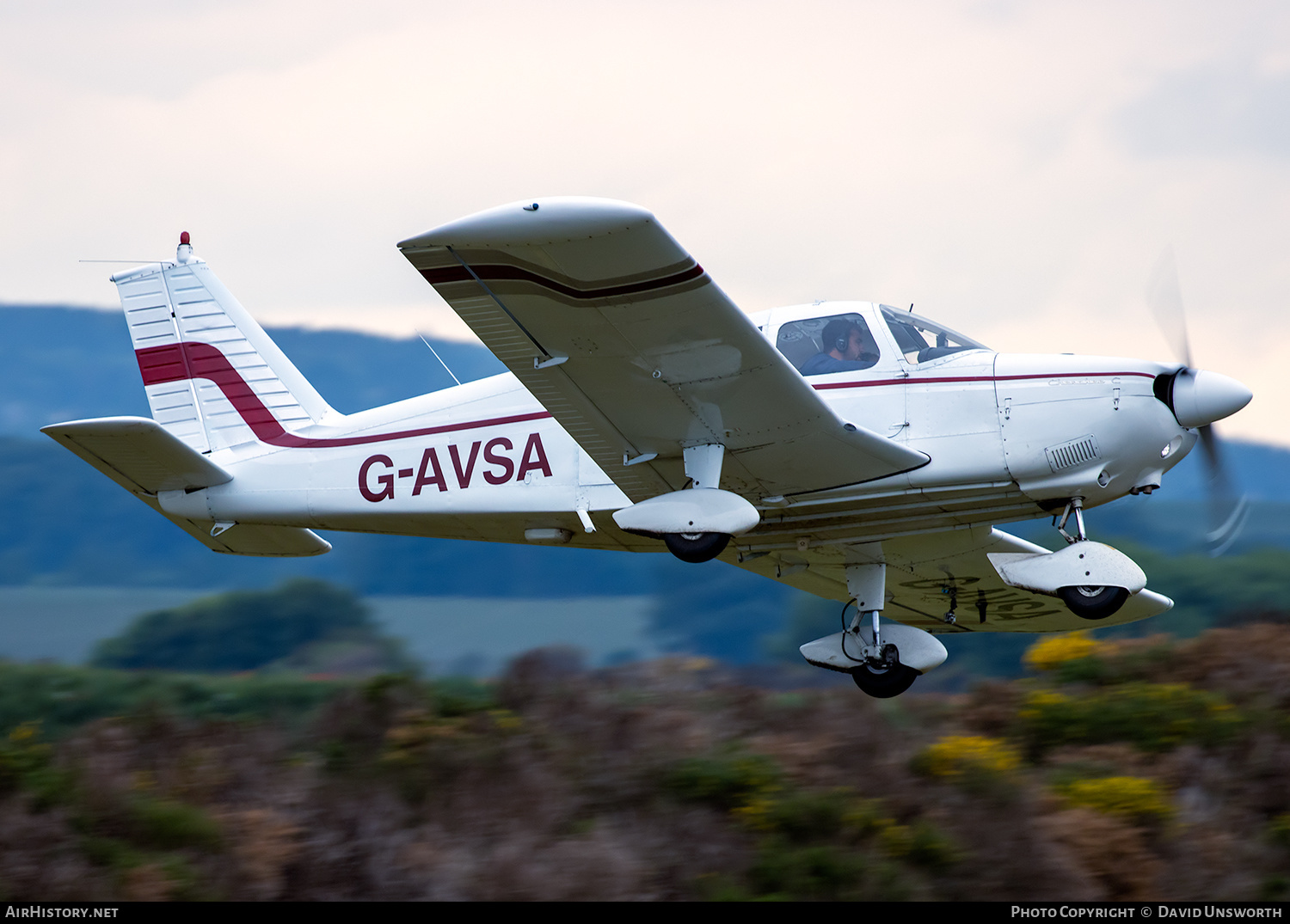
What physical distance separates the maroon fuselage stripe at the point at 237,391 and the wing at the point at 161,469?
0.57 m

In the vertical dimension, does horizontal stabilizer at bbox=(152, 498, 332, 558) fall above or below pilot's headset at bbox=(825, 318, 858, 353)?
below

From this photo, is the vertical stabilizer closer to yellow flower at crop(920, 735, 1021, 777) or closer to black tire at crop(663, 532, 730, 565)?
black tire at crop(663, 532, 730, 565)

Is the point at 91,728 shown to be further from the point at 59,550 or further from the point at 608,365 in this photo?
the point at 59,550

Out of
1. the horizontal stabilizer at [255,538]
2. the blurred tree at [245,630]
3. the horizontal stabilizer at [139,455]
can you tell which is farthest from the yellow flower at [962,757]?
the blurred tree at [245,630]

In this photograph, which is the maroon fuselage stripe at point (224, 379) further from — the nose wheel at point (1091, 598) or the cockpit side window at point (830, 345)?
the nose wheel at point (1091, 598)

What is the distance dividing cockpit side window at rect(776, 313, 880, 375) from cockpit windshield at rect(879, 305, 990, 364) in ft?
0.64

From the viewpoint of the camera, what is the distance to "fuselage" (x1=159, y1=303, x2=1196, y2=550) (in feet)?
28.8

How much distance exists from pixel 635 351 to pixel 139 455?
4.40m

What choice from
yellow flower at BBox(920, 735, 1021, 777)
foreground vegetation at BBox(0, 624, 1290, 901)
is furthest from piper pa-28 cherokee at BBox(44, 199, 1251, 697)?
foreground vegetation at BBox(0, 624, 1290, 901)

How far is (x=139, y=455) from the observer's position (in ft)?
33.6

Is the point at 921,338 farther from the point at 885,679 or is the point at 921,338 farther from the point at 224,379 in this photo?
the point at 224,379

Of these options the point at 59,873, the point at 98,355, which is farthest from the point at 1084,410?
the point at 98,355

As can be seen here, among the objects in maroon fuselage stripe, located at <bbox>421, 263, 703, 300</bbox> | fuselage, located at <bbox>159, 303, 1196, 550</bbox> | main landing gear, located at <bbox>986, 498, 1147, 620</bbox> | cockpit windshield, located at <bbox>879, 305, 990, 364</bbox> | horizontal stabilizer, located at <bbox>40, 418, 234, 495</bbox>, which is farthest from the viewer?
horizontal stabilizer, located at <bbox>40, 418, 234, 495</bbox>

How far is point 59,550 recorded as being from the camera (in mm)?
45312
